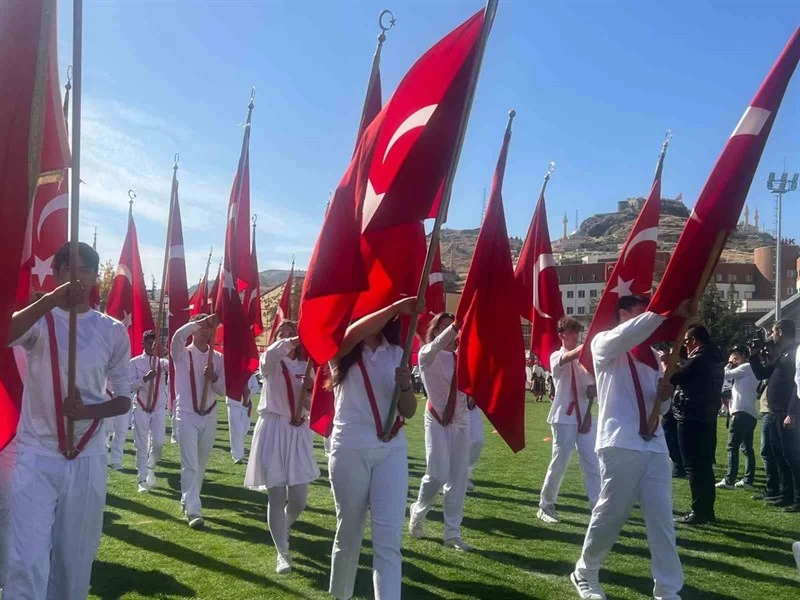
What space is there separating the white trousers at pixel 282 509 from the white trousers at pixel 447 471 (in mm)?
1571

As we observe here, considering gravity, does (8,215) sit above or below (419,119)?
below

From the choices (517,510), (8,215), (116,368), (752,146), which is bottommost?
(517,510)

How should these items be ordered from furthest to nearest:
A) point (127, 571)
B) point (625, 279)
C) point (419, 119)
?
point (625, 279)
point (127, 571)
point (419, 119)

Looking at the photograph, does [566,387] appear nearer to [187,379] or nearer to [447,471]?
[447,471]

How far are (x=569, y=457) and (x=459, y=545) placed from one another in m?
2.10

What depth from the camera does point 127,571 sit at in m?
7.36

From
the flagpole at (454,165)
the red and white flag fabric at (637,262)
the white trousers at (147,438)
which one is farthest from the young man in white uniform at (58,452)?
the white trousers at (147,438)

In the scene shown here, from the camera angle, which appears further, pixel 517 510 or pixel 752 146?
pixel 517 510

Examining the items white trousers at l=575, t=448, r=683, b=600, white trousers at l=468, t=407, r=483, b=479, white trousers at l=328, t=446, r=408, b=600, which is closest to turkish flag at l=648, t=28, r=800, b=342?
white trousers at l=575, t=448, r=683, b=600

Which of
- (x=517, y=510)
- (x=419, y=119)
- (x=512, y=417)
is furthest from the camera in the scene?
(x=517, y=510)

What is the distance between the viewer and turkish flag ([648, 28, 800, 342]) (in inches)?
221

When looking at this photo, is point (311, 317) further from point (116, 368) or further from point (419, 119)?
point (419, 119)

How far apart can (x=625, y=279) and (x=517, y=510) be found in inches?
154

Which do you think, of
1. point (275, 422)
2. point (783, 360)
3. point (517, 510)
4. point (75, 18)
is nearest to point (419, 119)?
point (75, 18)
